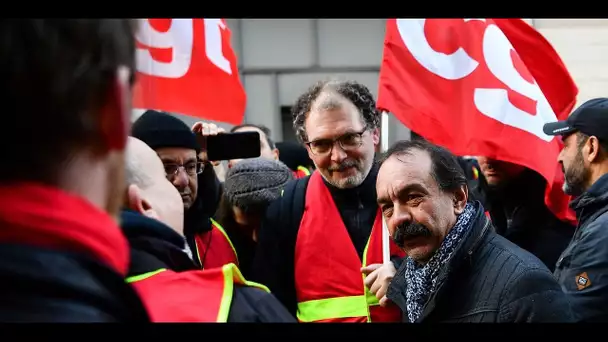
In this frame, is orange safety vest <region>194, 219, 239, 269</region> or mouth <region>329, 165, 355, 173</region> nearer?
orange safety vest <region>194, 219, 239, 269</region>

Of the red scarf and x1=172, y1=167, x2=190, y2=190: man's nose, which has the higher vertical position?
the red scarf

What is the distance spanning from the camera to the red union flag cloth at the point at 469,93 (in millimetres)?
2957

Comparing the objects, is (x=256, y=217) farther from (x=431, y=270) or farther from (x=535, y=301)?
(x=535, y=301)

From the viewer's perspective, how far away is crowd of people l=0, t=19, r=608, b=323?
1.29m

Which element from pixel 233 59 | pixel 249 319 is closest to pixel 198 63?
pixel 233 59

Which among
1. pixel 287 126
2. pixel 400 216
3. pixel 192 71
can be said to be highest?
pixel 192 71

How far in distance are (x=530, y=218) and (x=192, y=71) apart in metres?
1.46

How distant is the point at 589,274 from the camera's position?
246 centimetres

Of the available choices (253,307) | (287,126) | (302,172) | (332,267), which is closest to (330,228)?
(332,267)

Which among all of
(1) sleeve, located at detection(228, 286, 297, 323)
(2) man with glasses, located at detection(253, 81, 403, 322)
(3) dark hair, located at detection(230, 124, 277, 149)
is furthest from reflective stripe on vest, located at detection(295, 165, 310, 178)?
(1) sleeve, located at detection(228, 286, 297, 323)

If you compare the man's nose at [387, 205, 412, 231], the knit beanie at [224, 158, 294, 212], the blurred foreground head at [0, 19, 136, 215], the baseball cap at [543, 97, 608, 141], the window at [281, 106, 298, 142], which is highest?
the blurred foreground head at [0, 19, 136, 215]

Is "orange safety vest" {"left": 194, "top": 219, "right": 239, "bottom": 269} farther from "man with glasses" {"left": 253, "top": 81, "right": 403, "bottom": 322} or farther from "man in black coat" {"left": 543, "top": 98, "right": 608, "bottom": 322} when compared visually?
"man in black coat" {"left": 543, "top": 98, "right": 608, "bottom": 322}

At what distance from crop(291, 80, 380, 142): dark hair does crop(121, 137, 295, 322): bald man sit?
1.24 m

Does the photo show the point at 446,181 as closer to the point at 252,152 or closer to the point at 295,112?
the point at 252,152
